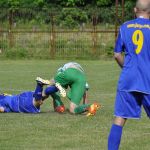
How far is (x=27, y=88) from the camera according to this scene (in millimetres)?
17672

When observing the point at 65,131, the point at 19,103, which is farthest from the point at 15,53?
the point at 65,131

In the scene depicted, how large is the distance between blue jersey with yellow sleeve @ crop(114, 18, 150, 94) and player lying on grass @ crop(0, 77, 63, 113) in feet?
12.9

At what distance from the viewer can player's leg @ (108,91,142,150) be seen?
25.6 feet

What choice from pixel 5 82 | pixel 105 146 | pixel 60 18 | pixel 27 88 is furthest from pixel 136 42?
pixel 60 18

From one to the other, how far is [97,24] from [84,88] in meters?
23.7

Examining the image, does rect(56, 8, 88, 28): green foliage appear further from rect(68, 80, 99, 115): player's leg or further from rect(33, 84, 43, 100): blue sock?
rect(33, 84, 43, 100): blue sock

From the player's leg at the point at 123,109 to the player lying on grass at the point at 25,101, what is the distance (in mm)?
3811

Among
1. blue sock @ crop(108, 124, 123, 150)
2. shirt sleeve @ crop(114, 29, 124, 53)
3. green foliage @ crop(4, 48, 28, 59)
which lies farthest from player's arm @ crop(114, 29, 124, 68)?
green foliage @ crop(4, 48, 28, 59)

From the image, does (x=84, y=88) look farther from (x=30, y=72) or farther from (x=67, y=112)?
(x=30, y=72)

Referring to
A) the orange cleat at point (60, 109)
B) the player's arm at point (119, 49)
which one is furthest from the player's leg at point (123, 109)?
the orange cleat at point (60, 109)

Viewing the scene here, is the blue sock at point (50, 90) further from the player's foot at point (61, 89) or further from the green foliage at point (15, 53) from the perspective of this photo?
the green foliage at point (15, 53)

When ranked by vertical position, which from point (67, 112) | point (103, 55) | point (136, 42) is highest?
point (136, 42)

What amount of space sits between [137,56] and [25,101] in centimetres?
437

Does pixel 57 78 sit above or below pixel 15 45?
above
